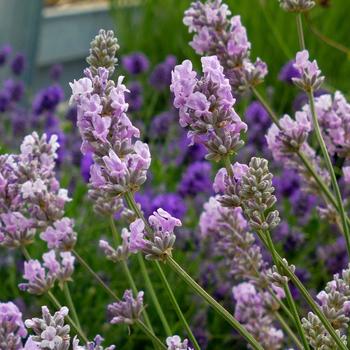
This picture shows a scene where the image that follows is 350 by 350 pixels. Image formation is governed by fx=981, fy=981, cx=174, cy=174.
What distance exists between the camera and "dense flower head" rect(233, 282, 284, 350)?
165 centimetres

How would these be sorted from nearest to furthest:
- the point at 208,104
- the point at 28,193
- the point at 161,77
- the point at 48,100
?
the point at 208,104 → the point at 28,193 → the point at 48,100 → the point at 161,77

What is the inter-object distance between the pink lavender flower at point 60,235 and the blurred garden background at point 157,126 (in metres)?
0.51

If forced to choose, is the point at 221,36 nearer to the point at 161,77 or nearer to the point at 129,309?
the point at 129,309

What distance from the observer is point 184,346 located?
1.13 m

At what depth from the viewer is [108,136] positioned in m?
1.13

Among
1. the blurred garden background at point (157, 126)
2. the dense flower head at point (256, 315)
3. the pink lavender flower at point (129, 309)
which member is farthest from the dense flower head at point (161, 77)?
the pink lavender flower at point (129, 309)

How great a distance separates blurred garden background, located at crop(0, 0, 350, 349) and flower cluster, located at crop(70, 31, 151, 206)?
31.8 inches

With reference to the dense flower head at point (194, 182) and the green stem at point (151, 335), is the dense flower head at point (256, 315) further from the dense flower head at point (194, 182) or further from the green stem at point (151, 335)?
the dense flower head at point (194, 182)

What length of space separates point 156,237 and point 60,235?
0.35 metres

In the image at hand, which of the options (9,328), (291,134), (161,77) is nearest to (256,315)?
(291,134)

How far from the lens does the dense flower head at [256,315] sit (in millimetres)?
1651

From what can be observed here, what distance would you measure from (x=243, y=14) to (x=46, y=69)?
1327 millimetres

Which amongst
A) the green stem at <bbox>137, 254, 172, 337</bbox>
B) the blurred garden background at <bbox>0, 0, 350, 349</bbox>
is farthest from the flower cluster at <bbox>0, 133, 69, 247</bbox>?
the blurred garden background at <bbox>0, 0, 350, 349</bbox>

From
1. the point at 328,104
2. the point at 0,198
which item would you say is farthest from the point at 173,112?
the point at 0,198
